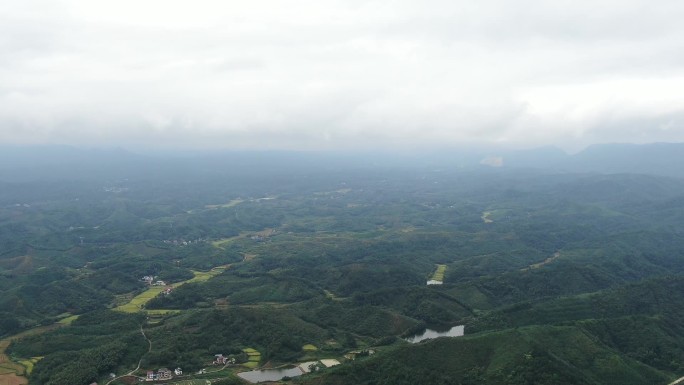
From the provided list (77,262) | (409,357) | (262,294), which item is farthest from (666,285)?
(77,262)

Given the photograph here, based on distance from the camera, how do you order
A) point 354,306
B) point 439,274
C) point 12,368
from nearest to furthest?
point 12,368
point 354,306
point 439,274

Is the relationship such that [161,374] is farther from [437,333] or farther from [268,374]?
[437,333]

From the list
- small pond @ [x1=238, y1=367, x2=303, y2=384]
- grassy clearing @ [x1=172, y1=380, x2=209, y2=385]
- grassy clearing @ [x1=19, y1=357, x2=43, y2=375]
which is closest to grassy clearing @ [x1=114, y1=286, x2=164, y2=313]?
grassy clearing @ [x1=19, y1=357, x2=43, y2=375]

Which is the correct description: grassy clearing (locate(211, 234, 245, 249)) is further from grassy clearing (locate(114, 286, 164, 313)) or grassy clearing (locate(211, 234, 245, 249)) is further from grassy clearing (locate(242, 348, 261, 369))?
grassy clearing (locate(242, 348, 261, 369))

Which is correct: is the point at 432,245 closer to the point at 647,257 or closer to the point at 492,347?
the point at 647,257

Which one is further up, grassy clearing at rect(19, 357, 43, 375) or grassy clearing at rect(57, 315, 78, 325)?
grassy clearing at rect(19, 357, 43, 375)

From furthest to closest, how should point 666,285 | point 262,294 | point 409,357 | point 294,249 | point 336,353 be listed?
point 294,249 < point 262,294 < point 666,285 < point 336,353 < point 409,357

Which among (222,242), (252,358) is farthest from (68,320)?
(222,242)
